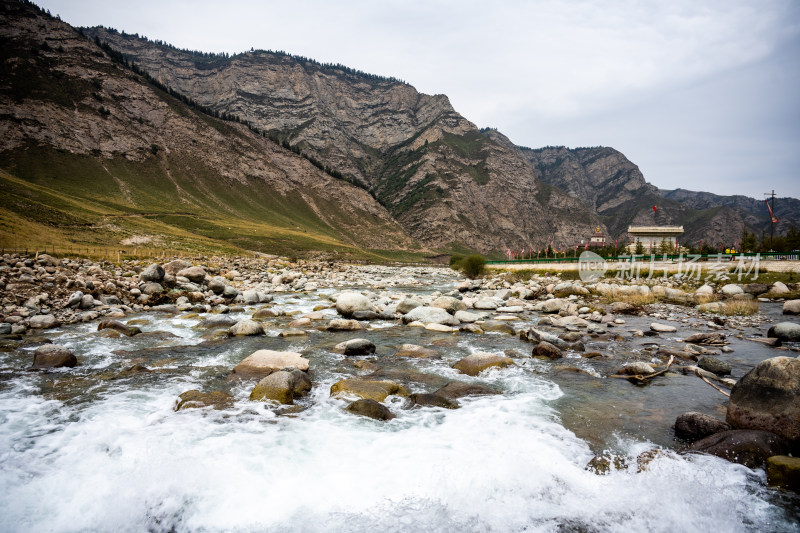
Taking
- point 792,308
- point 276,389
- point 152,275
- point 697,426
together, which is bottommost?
point 276,389

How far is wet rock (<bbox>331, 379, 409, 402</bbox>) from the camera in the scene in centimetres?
898

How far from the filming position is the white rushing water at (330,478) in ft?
15.9

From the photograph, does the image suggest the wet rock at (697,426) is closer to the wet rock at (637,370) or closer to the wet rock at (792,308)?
the wet rock at (637,370)

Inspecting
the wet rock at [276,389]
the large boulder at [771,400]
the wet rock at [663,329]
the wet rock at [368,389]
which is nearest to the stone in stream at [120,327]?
the wet rock at [276,389]

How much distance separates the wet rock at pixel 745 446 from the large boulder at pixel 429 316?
42.5 ft

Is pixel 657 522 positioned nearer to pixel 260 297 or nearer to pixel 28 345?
pixel 28 345

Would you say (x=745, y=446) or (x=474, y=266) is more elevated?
(x=745, y=446)

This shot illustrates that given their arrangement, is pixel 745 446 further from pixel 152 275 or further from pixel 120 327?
pixel 152 275

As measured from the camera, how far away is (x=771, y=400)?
6.47 m

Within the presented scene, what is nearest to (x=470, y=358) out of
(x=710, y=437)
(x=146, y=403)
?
(x=710, y=437)

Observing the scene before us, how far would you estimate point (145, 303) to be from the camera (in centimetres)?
2053

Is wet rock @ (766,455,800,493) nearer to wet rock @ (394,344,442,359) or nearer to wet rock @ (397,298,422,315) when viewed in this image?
A: wet rock @ (394,344,442,359)

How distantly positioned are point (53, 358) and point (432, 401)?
1128 centimetres

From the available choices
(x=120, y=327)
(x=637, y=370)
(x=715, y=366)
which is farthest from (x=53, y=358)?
(x=715, y=366)
